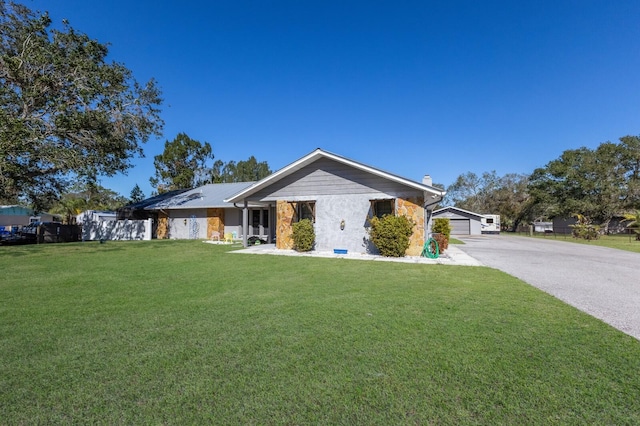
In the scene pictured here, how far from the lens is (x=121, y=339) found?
346cm

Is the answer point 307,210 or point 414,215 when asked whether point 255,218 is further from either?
point 414,215

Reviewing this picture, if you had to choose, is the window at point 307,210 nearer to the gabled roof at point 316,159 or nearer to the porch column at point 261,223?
the gabled roof at point 316,159

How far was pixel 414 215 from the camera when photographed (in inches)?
470

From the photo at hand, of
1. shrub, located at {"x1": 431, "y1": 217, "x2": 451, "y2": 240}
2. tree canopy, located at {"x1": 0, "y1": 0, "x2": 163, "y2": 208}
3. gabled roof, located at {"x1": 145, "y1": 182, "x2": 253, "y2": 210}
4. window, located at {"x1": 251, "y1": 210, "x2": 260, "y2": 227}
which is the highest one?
tree canopy, located at {"x1": 0, "y1": 0, "x2": 163, "y2": 208}

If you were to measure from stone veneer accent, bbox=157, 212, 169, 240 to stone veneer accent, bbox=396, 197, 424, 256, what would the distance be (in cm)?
1811

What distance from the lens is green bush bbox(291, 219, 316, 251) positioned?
13016mm

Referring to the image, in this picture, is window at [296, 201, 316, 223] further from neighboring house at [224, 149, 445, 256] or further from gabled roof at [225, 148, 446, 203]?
gabled roof at [225, 148, 446, 203]

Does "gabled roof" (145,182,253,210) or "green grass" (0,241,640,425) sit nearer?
"green grass" (0,241,640,425)

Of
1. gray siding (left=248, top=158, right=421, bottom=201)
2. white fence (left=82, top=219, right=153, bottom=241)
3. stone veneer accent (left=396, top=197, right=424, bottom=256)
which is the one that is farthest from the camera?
white fence (left=82, top=219, right=153, bottom=241)

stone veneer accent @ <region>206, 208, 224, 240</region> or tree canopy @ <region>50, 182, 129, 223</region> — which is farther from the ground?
tree canopy @ <region>50, 182, 129, 223</region>

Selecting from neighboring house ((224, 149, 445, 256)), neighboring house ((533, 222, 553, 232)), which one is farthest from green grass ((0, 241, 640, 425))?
neighboring house ((533, 222, 553, 232))

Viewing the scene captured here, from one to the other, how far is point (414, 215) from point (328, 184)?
3900mm

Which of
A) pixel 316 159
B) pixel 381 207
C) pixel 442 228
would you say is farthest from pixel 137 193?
pixel 442 228

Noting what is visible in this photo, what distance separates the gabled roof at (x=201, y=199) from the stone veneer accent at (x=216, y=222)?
68 cm
